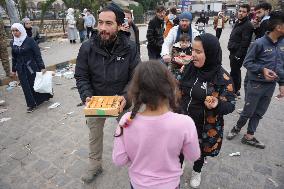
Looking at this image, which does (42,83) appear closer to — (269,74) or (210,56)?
(210,56)

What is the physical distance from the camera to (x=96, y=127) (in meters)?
3.31

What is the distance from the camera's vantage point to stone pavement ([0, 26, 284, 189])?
3.58 m

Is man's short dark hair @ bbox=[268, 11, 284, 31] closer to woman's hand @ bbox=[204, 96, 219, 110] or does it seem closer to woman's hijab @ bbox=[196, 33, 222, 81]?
woman's hijab @ bbox=[196, 33, 222, 81]

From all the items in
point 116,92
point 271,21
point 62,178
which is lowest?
point 62,178

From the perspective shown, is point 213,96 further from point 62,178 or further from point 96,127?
point 62,178

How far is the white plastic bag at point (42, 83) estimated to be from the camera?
609cm

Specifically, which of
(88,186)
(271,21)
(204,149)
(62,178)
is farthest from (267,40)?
(62,178)

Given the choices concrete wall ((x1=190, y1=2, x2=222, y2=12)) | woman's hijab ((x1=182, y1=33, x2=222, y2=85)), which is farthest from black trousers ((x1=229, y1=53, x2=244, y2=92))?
concrete wall ((x1=190, y1=2, x2=222, y2=12))

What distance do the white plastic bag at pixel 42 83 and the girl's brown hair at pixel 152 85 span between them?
490cm

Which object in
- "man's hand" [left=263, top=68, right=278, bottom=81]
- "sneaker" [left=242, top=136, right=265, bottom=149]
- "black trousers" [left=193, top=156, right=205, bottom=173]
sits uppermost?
"man's hand" [left=263, top=68, right=278, bottom=81]

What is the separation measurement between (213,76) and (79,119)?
369cm

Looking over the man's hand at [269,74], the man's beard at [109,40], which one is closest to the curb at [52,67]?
the man's beard at [109,40]

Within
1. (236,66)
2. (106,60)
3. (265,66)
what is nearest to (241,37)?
(236,66)

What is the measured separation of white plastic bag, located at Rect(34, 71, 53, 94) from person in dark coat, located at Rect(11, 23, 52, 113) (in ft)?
0.55
